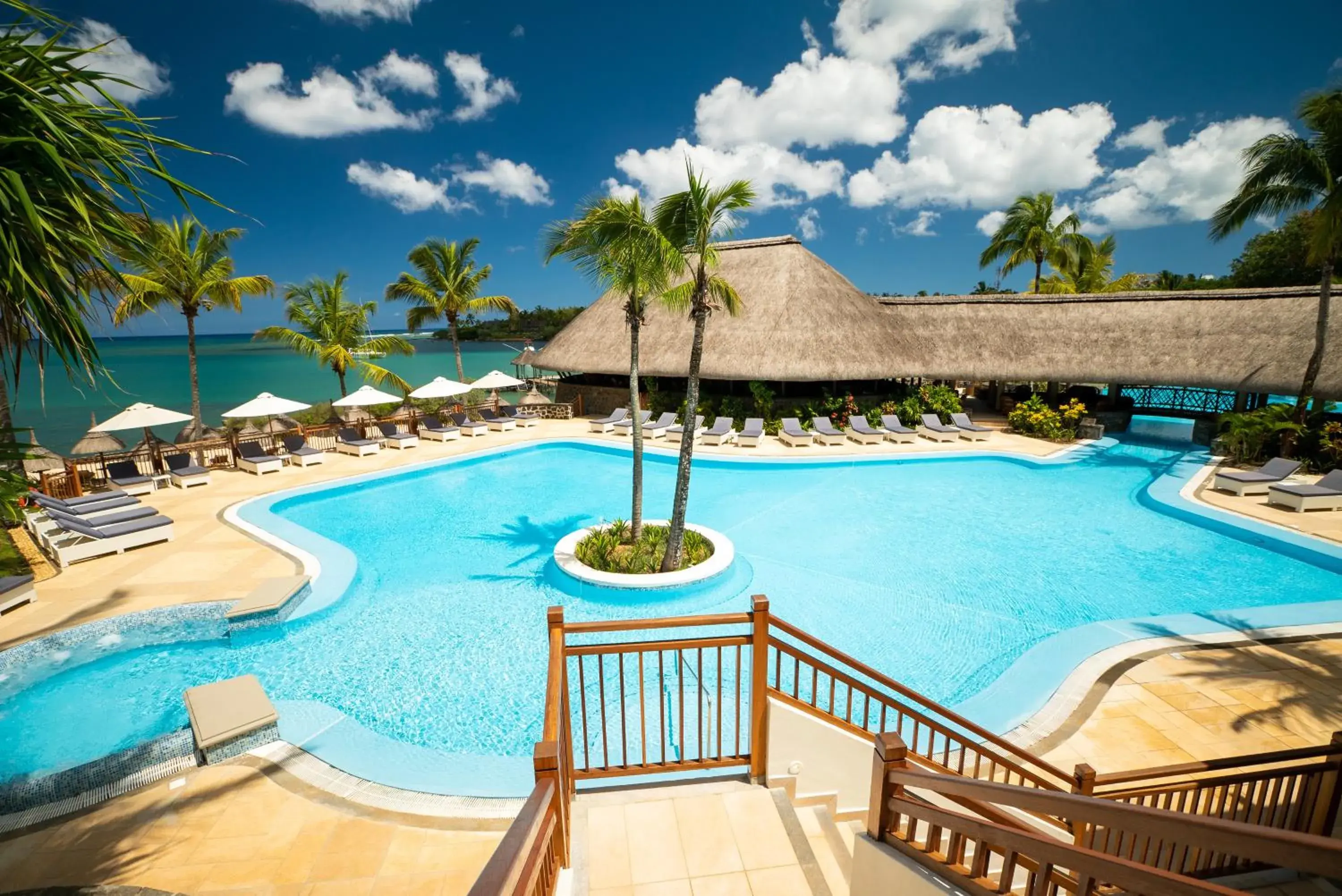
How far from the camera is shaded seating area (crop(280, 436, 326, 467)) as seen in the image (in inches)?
604

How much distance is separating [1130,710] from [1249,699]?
4.06 ft

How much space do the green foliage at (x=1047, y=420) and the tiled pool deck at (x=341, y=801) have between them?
12.3 m

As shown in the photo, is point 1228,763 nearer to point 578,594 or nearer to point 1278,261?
point 578,594

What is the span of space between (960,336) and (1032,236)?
908 centimetres

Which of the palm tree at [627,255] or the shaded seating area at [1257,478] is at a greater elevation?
the palm tree at [627,255]

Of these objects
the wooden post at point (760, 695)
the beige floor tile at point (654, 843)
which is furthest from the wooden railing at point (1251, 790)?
the beige floor tile at point (654, 843)

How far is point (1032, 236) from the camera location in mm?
25344

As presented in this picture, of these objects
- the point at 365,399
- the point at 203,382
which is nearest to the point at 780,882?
the point at 365,399

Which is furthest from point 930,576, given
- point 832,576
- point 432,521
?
point 432,521

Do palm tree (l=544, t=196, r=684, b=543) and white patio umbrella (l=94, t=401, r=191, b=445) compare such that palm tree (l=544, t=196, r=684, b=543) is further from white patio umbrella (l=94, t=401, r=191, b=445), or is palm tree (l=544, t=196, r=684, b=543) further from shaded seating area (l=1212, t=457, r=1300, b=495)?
shaded seating area (l=1212, t=457, r=1300, b=495)

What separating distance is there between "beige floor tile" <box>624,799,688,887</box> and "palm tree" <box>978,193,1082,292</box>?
97.0 ft

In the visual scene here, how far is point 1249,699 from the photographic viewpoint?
5504 millimetres

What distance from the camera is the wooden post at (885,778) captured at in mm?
2902

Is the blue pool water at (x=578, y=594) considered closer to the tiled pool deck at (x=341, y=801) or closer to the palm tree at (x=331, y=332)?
the tiled pool deck at (x=341, y=801)
